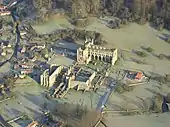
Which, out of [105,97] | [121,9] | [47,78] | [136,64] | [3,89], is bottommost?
[105,97]

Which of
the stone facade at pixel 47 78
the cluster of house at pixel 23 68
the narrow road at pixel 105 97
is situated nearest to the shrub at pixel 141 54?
the narrow road at pixel 105 97

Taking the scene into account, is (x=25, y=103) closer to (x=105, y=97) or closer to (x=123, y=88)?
(x=105, y=97)

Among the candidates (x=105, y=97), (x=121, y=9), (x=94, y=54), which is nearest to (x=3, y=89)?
(x=105, y=97)

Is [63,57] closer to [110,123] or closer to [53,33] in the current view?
[53,33]

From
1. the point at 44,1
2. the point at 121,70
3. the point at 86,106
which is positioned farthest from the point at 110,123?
the point at 44,1

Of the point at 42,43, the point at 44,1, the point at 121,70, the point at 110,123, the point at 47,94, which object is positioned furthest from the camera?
the point at 44,1

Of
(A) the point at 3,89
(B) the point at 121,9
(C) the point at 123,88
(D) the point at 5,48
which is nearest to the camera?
(A) the point at 3,89

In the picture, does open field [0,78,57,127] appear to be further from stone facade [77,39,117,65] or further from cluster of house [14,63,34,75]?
stone facade [77,39,117,65]

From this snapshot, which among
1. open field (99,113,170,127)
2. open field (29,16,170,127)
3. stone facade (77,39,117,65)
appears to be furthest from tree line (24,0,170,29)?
open field (99,113,170,127)

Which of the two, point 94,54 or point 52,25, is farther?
point 52,25
